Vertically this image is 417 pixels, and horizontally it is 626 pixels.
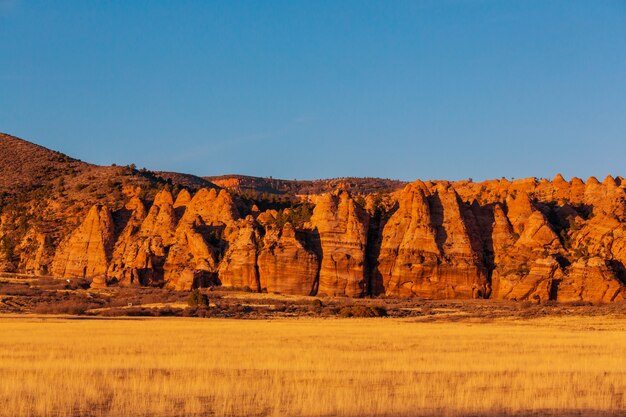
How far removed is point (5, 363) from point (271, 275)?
48514 mm

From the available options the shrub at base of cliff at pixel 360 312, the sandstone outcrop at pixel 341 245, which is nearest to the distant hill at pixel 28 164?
the sandstone outcrop at pixel 341 245

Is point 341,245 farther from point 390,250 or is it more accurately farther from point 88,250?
point 88,250

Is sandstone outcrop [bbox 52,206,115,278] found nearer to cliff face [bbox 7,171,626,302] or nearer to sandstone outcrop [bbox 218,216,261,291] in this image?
cliff face [bbox 7,171,626,302]

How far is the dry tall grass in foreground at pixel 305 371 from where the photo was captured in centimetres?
1922

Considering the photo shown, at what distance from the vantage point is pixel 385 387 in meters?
22.0

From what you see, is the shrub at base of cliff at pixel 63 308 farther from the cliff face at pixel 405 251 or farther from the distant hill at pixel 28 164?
the distant hill at pixel 28 164

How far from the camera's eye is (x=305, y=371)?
25.5 metres

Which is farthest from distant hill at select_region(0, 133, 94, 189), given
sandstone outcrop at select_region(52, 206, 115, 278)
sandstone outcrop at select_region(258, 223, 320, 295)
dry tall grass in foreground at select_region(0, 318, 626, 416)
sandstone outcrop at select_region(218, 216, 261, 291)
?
dry tall grass in foreground at select_region(0, 318, 626, 416)

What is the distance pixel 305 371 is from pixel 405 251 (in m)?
50.0

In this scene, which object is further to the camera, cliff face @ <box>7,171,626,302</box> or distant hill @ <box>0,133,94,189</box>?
distant hill @ <box>0,133,94,189</box>

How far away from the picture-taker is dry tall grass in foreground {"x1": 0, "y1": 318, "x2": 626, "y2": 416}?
1922 centimetres

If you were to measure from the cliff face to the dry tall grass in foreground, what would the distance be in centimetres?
3010

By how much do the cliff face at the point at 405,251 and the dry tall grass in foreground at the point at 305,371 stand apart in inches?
1185

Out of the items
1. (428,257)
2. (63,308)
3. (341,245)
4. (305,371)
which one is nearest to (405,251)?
(428,257)
